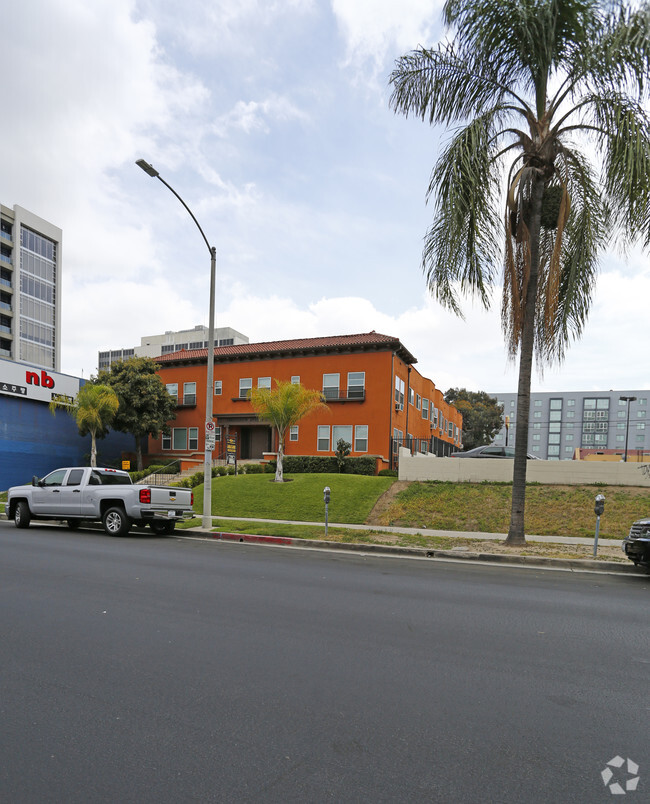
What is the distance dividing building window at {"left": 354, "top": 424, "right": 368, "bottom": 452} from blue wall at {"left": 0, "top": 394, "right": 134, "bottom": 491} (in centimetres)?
1727

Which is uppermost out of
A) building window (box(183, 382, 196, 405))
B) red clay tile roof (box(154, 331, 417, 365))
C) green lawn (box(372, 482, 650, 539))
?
red clay tile roof (box(154, 331, 417, 365))

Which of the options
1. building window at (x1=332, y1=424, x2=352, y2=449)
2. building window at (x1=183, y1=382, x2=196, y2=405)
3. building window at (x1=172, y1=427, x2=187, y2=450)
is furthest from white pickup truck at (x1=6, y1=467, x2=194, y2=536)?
building window at (x1=183, y1=382, x2=196, y2=405)

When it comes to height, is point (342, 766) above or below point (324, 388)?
below

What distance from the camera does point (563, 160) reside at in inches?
538

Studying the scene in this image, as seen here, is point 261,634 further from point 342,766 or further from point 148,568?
point 148,568

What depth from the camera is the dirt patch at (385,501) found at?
1834 cm

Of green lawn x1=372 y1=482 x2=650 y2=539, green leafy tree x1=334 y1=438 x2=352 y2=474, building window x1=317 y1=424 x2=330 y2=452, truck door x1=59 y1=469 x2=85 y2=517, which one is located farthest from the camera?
building window x1=317 y1=424 x2=330 y2=452

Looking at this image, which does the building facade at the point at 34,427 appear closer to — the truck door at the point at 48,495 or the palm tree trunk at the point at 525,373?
the truck door at the point at 48,495

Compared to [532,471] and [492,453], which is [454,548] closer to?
[532,471]

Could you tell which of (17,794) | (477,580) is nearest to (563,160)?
(477,580)

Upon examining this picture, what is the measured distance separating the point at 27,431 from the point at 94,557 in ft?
92.4

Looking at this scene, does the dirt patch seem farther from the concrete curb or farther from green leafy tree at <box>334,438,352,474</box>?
green leafy tree at <box>334,438,352,474</box>

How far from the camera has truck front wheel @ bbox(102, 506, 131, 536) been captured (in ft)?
48.9

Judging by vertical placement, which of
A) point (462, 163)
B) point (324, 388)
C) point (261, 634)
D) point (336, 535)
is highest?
point (462, 163)
